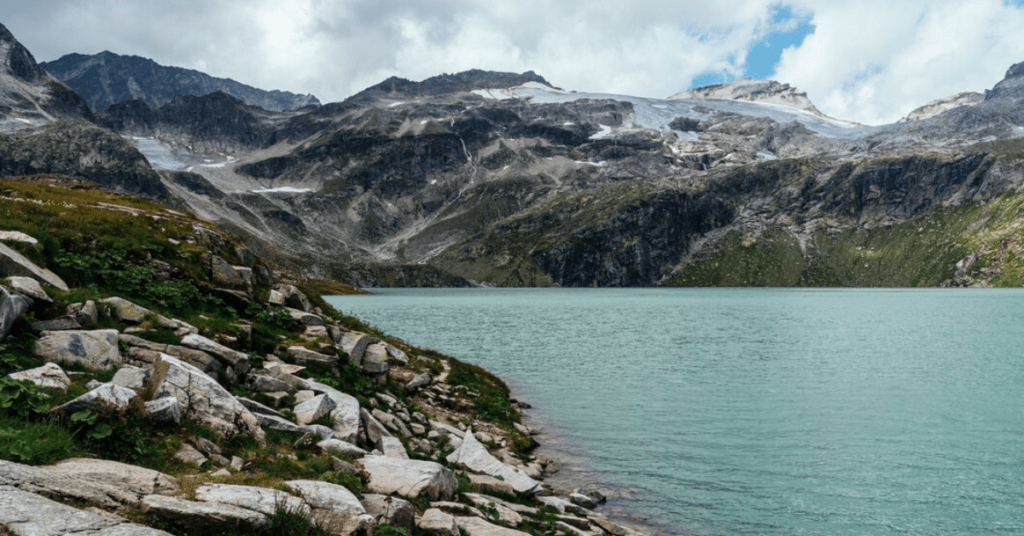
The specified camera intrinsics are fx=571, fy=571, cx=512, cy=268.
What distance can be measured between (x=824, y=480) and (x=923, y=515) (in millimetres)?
4231

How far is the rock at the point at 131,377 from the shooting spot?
14445 mm

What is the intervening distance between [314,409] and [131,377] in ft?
18.9

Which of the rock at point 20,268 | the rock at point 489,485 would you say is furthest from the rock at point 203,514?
the rock at point 20,268

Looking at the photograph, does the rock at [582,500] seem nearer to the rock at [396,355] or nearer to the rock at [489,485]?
the rock at [489,485]

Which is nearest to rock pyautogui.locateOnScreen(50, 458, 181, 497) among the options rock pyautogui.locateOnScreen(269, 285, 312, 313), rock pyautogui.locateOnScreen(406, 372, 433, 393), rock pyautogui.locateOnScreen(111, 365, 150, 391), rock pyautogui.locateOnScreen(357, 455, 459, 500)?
rock pyautogui.locateOnScreen(111, 365, 150, 391)

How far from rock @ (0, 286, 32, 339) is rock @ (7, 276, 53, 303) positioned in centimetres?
31

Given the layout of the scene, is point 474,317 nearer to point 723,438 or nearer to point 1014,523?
point 723,438

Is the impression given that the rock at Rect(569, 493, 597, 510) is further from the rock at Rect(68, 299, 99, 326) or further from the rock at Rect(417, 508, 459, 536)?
the rock at Rect(68, 299, 99, 326)

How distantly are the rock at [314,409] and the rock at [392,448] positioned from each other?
7.30 ft

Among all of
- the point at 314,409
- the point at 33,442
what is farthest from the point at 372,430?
the point at 33,442

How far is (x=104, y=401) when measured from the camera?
12398 millimetres

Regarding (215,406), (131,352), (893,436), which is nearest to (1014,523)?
(893,436)

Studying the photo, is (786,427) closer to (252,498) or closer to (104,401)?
Result: (252,498)

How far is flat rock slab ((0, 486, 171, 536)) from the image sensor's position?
302 inches
